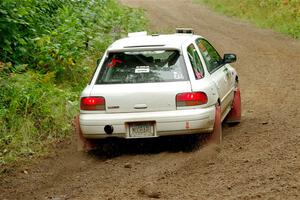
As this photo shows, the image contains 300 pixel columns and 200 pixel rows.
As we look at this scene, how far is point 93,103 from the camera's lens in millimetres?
7715

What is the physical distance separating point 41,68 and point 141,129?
4747mm

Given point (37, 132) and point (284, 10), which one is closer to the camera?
point (37, 132)

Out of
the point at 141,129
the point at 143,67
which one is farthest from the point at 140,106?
the point at 143,67

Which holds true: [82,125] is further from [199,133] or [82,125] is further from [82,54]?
[82,54]

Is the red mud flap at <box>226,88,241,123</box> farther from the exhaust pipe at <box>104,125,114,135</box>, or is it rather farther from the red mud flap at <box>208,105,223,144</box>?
the exhaust pipe at <box>104,125,114,135</box>

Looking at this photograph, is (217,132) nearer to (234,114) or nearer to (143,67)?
(143,67)

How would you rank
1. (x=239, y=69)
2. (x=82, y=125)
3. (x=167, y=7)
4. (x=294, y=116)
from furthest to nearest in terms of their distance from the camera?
(x=167, y=7) → (x=239, y=69) → (x=294, y=116) → (x=82, y=125)

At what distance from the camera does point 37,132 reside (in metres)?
9.07

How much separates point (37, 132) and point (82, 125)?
1.53 meters

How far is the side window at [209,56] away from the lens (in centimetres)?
870

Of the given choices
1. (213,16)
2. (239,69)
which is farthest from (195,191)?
(213,16)

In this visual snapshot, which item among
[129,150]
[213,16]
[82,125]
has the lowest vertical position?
[213,16]

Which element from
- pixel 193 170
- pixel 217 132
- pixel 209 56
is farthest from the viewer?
pixel 209 56

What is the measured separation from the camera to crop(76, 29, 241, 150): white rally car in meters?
7.54
